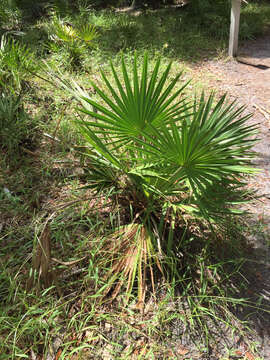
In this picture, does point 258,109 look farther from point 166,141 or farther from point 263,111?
point 166,141

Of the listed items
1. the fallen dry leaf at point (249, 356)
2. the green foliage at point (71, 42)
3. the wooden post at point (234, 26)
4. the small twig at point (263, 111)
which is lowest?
the fallen dry leaf at point (249, 356)

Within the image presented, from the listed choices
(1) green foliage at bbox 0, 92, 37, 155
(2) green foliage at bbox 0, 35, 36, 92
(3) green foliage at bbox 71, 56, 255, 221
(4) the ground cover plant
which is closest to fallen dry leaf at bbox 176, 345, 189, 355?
(4) the ground cover plant

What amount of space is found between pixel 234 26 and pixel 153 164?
440 cm

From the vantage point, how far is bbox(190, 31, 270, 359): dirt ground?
1753 millimetres

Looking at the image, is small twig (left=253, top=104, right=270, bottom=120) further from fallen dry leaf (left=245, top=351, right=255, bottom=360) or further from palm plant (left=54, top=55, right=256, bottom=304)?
fallen dry leaf (left=245, top=351, right=255, bottom=360)

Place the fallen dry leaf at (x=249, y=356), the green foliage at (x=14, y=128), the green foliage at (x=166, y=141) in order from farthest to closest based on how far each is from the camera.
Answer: the green foliage at (x=14, y=128)
the fallen dry leaf at (x=249, y=356)
the green foliage at (x=166, y=141)

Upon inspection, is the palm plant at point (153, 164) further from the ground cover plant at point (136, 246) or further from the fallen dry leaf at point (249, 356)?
the fallen dry leaf at point (249, 356)

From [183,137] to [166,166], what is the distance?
31 centimetres

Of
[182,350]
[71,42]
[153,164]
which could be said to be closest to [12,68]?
[71,42]

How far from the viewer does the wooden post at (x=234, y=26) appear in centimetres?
464

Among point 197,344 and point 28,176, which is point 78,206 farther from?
point 197,344

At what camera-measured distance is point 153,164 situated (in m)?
1.59

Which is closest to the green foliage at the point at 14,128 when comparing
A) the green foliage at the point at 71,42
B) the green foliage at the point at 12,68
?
the green foliage at the point at 12,68

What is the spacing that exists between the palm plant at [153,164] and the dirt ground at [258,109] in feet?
0.84
